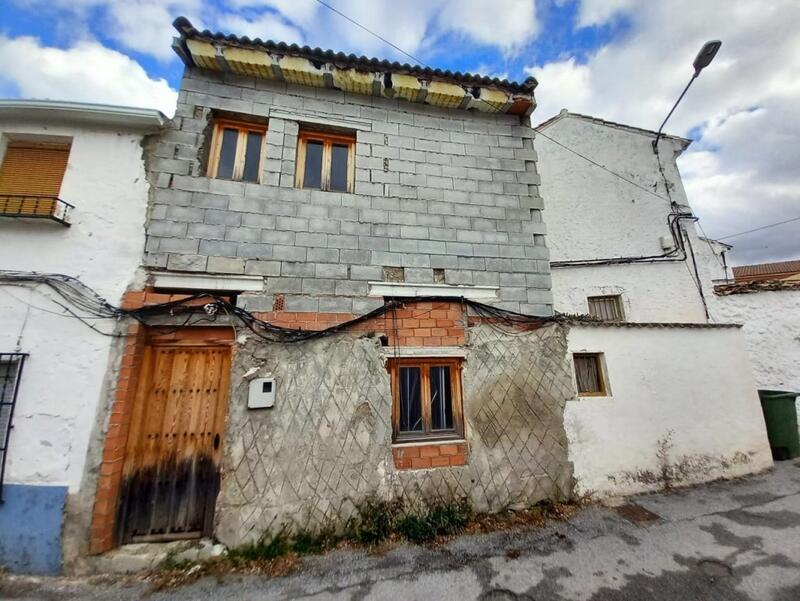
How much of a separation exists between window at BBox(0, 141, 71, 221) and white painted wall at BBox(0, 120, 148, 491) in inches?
5.9

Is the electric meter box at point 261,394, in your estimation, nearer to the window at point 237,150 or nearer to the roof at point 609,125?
the window at point 237,150

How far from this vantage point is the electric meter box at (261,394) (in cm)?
358

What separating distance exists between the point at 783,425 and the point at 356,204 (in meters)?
8.37

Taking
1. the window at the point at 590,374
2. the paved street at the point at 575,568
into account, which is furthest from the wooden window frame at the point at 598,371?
the paved street at the point at 575,568

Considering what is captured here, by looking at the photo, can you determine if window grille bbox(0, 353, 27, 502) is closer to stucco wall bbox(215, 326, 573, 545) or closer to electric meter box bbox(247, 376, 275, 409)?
stucco wall bbox(215, 326, 573, 545)

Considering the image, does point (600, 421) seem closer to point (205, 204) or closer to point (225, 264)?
point (225, 264)

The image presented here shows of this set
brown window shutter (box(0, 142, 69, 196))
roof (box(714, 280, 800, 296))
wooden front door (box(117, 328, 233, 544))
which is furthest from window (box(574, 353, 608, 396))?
brown window shutter (box(0, 142, 69, 196))

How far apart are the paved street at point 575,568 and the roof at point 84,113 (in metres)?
5.10

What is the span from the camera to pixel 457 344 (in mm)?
4266

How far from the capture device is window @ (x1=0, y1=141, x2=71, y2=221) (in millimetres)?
3633

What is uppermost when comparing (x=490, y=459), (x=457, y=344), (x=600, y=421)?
(x=457, y=344)

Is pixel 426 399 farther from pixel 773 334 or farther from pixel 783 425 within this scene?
pixel 773 334

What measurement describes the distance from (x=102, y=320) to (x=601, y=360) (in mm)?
6604

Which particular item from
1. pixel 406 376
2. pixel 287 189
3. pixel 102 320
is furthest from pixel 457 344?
pixel 102 320
